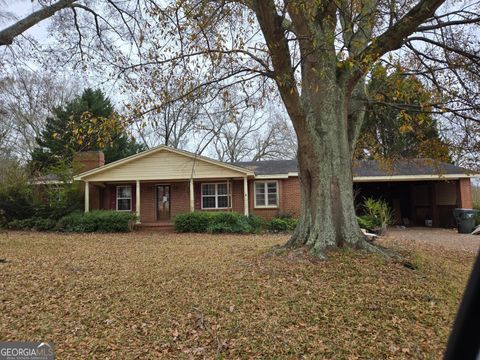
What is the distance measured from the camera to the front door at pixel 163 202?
20.8m

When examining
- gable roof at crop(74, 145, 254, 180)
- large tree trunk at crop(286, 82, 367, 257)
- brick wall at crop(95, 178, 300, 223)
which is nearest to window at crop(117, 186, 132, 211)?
brick wall at crop(95, 178, 300, 223)

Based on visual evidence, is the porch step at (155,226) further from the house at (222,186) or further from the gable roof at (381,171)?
the gable roof at (381,171)

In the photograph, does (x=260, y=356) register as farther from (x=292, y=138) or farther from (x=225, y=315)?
(x=292, y=138)

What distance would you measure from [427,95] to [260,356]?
6839mm

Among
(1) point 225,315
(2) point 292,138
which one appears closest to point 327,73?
(1) point 225,315

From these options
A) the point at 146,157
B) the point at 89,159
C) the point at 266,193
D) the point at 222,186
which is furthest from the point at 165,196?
the point at 266,193

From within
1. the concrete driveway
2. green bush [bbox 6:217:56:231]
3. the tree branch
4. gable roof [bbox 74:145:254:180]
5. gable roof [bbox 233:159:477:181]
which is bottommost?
the concrete driveway

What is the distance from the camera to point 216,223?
665 inches

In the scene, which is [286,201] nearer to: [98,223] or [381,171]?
[381,171]

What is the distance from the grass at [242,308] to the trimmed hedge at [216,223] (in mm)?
8916

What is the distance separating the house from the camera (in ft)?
62.2

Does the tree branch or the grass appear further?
the tree branch

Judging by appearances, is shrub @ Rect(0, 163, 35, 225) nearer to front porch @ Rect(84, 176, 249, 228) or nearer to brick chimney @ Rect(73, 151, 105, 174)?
front porch @ Rect(84, 176, 249, 228)

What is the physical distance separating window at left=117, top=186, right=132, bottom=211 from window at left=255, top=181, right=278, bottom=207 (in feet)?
24.9
